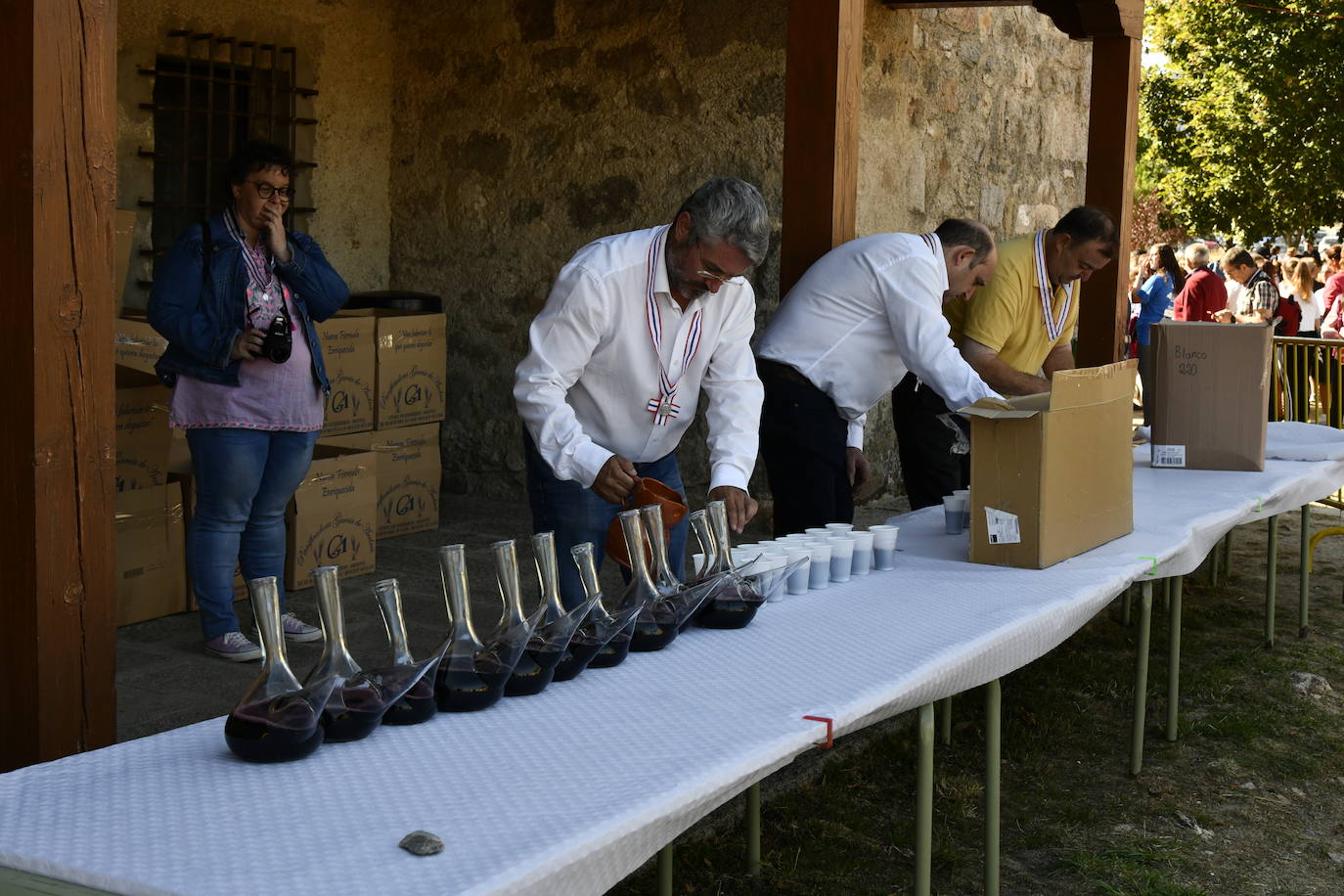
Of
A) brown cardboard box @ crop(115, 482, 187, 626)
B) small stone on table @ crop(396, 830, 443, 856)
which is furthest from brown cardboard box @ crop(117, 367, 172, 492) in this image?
small stone on table @ crop(396, 830, 443, 856)

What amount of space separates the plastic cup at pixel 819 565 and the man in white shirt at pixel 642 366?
283 mm

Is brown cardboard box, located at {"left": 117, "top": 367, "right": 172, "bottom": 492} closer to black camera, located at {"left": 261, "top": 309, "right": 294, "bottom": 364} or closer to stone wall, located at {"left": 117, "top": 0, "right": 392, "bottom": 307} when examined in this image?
black camera, located at {"left": 261, "top": 309, "right": 294, "bottom": 364}

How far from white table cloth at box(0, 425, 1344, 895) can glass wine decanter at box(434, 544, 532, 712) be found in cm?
3

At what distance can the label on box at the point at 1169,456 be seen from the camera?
4.09 metres

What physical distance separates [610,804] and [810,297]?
2.40 metres

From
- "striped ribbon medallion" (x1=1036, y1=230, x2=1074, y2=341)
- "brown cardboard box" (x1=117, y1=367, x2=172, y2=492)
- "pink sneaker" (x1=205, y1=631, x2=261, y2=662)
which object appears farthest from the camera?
"striped ribbon medallion" (x1=1036, y1=230, x2=1074, y2=341)

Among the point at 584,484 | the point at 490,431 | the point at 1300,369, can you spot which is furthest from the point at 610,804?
the point at 1300,369

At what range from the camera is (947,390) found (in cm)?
337

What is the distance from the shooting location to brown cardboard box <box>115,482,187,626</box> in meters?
4.24

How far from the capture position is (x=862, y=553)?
268 centimetres

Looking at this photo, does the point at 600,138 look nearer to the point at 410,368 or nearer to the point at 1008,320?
the point at 410,368

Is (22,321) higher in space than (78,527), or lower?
higher

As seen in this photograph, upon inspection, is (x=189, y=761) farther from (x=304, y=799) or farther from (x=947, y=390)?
(x=947, y=390)

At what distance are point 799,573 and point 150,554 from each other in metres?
2.63
